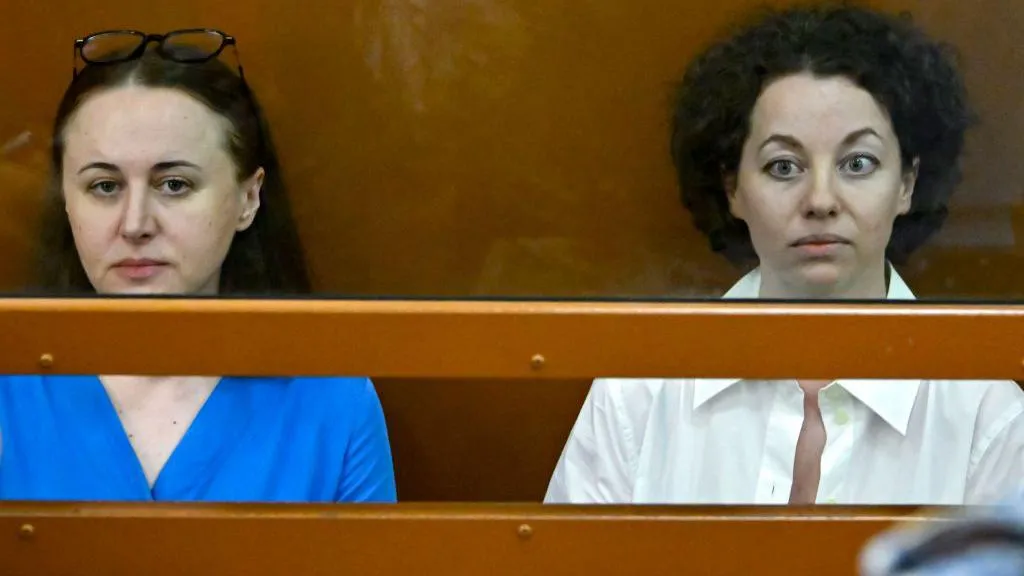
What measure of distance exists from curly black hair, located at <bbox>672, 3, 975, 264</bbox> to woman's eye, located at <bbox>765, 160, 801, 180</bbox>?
35mm

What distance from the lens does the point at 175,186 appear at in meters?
1.07

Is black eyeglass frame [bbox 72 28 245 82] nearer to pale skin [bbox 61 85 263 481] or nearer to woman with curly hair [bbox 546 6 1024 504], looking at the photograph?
pale skin [bbox 61 85 263 481]

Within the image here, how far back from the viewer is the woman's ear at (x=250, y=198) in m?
1.08

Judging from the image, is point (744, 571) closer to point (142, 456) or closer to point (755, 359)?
point (755, 359)

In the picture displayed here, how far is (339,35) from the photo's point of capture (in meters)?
1.06

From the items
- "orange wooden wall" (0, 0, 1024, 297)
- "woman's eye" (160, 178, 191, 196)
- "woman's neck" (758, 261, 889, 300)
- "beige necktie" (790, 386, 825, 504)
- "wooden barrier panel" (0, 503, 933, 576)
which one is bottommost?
"wooden barrier panel" (0, 503, 933, 576)

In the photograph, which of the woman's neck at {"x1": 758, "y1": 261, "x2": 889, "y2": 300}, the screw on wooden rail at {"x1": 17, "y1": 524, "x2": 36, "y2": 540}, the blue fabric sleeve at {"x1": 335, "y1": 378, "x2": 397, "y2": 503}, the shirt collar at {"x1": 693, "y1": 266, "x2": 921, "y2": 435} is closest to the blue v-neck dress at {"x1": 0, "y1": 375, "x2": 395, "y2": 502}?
the blue fabric sleeve at {"x1": 335, "y1": 378, "x2": 397, "y2": 503}

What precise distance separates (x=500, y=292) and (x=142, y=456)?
1.57 ft

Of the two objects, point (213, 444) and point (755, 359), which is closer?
point (755, 359)

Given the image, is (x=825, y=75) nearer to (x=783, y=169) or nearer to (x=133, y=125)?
(x=783, y=169)

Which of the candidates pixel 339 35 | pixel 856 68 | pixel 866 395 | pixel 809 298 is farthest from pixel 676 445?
pixel 339 35

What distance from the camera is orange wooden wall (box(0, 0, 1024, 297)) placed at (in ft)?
3.44

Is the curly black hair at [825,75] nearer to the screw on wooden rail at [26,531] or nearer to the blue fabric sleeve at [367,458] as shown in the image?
the blue fabric sleeve at [367,458]

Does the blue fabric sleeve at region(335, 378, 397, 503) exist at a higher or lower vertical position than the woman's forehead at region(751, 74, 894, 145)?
lower
